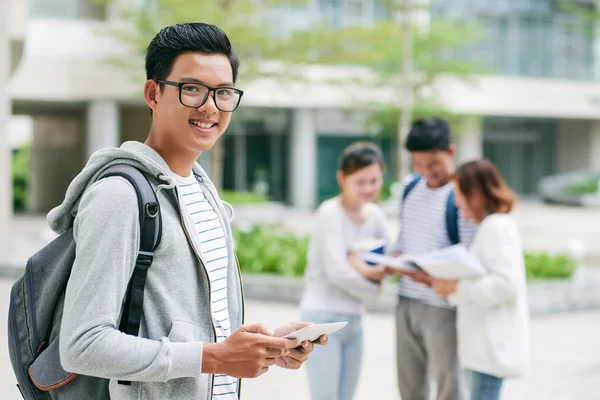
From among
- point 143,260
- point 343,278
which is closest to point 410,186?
point 343,278

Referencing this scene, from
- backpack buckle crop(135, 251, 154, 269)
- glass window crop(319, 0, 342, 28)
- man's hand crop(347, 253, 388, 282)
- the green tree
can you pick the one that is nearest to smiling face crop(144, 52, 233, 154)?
backpack buckle crop(135, 251, 154, 269)

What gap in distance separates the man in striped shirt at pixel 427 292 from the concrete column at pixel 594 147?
125ft

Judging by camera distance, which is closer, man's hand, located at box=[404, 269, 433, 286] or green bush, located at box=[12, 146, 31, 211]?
man's hand, located at box=[404, 269, 433, 286]

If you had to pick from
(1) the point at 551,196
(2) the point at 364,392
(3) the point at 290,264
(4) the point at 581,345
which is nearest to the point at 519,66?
(1) the point at 551,196

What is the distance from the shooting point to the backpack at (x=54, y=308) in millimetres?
1942

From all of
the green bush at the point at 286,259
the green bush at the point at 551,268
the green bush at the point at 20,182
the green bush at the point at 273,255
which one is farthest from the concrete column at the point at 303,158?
the green bush at the point at 551,268

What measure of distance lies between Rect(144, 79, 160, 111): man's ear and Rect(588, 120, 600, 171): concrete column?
134ft

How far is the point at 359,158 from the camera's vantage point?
4.57 meters

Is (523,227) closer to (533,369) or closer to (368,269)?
(533,369)

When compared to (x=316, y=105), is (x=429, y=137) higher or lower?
lower

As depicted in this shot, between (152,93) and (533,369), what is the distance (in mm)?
6171

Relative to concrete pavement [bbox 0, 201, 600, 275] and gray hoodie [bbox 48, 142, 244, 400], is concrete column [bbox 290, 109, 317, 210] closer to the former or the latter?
concrete pavement [bbox 0, 201, 600, 275]

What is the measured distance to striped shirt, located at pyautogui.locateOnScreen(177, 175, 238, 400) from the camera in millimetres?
2191

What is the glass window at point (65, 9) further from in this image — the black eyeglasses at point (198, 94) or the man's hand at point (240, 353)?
the man's hand at point (240, 353)
